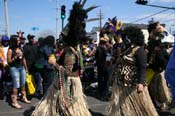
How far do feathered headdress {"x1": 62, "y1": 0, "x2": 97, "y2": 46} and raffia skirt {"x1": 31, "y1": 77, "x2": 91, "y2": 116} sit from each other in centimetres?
69

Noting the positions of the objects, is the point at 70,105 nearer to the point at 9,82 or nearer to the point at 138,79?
the point at 138,79

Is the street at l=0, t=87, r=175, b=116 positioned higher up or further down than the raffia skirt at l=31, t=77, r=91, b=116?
further down

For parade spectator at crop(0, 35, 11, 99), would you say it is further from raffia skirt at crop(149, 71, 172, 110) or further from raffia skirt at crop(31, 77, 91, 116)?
raffia skirt at crop(149, 71, 172, 110)

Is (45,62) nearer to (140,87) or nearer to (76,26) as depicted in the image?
(76,26)

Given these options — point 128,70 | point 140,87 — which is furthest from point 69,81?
point 140,87

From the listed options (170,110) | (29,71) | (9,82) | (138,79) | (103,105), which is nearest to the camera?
(138,79)

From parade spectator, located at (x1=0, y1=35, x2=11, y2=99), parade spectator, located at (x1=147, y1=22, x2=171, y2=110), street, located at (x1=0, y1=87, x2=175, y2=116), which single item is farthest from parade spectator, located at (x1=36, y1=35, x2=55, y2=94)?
parade spectator, located at (x1=147, y1=22, x2=171, y2=110)

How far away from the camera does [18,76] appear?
7.64 meters

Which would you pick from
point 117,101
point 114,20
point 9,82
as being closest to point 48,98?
point 117,101

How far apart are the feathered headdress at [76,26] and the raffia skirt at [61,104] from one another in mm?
688

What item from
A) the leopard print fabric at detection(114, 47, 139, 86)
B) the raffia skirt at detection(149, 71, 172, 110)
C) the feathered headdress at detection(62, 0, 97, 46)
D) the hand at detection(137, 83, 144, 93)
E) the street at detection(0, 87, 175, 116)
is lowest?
the street at detection(0, 87, 175, 116)

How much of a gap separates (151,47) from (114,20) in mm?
1961

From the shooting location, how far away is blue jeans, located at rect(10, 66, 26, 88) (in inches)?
298

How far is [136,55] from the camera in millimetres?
5422
